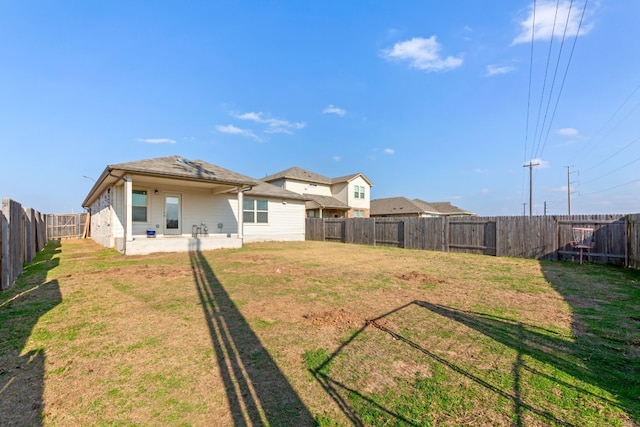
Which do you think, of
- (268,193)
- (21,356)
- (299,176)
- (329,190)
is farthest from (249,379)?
(329,190)

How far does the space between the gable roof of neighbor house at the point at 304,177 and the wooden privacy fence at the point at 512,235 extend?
37.9 feet

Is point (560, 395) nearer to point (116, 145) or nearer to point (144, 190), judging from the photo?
point (144, 190)

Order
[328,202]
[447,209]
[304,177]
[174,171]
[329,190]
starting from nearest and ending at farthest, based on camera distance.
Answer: [174,171] < [328,202] < [304,177] < [329,190] < [447,209]

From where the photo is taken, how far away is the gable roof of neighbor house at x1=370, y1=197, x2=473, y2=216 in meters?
32.3

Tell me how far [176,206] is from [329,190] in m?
19.9

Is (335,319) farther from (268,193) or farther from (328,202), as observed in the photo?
(328,202)

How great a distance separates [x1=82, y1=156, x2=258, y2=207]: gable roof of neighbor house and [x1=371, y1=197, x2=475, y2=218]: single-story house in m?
23.4

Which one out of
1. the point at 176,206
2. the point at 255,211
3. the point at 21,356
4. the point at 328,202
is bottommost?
the point at 21,356

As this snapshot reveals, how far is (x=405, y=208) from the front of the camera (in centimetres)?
3275

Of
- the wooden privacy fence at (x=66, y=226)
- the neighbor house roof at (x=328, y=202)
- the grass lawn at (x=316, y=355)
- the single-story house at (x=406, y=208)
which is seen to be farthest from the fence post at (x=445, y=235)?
the wooden privacy fence at (x=66, y=226)

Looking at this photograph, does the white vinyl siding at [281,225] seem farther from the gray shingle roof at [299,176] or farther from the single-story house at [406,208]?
the single-story house at [406,208]

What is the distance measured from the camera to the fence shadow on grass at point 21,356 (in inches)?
80.7

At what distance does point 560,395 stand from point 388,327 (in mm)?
1811

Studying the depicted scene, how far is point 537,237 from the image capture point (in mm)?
11180
